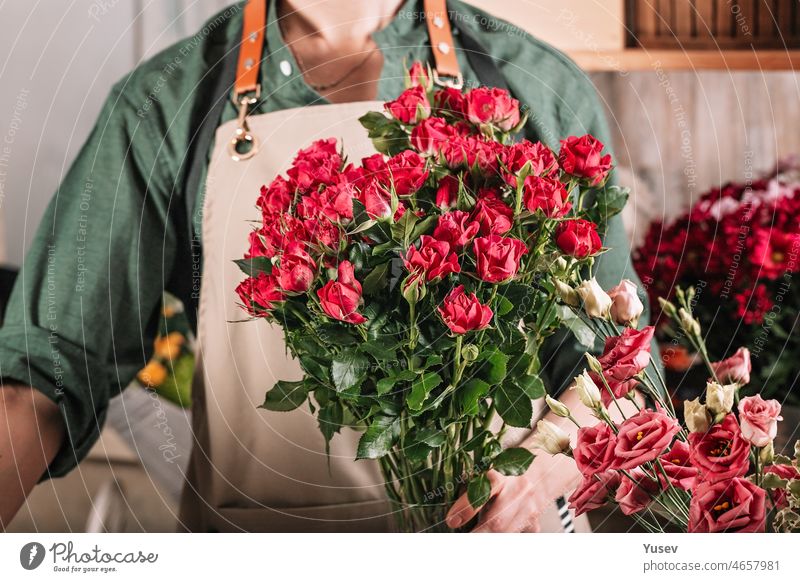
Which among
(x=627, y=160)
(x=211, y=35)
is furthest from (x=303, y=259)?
(x=627, y=160)

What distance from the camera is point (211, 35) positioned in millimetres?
504

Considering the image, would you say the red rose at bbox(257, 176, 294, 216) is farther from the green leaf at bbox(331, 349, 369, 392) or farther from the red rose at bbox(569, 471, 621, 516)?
the red rose at bbox(569, 471, 621, 516)

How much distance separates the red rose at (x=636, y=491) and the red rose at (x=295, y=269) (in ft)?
0.54

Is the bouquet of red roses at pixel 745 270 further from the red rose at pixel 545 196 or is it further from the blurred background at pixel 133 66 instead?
the red rose at pixel 545 196

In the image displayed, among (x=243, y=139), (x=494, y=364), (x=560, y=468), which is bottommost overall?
(x=560, y=468)

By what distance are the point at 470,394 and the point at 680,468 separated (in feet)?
0.31

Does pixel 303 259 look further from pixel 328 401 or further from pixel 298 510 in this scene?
pixel 298 510

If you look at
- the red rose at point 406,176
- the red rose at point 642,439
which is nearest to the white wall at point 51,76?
the red rose at point 406,176

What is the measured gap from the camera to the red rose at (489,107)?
0.32m

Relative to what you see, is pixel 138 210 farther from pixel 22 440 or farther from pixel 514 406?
pixel 514 406

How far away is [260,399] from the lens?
1.52 feet

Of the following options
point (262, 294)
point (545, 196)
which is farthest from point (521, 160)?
point (262, 294)

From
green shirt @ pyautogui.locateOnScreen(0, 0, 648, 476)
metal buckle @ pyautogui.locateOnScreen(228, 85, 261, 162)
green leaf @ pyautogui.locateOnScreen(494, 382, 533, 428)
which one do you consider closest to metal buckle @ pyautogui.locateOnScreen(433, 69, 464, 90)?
green shirt @ pyautogui.locateOnScreen(0, 0, 648, 476)
